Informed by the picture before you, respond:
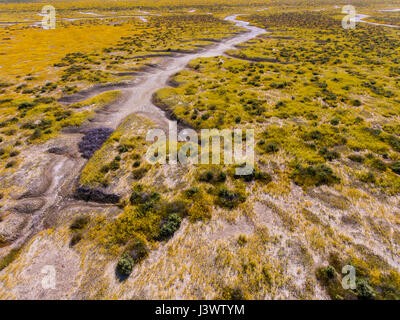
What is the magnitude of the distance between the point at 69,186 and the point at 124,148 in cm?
1018

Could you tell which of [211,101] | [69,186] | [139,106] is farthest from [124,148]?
[211,101]

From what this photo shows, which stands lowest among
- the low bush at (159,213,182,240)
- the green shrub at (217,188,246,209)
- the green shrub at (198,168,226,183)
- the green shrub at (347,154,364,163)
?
the low bush at (159,213,182,240)

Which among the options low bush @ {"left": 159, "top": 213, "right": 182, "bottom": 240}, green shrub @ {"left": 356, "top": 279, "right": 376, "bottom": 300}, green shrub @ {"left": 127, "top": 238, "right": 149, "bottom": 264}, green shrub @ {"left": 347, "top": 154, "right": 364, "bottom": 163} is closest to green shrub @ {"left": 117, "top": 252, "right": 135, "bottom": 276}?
green shrub @ {"left": 127, "top": 238, "right": 149, "bottom": 264}

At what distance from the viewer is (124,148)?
32500 mm

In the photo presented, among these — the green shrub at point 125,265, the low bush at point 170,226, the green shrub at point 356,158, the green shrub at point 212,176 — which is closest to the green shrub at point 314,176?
the green shrub at point 356,158

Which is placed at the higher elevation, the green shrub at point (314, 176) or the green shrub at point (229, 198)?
the green shrub at point (314, 176)

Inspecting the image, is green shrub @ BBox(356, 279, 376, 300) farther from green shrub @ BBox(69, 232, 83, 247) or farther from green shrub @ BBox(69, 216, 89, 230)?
green shrub @ BBox(69, 216, 89, 230)

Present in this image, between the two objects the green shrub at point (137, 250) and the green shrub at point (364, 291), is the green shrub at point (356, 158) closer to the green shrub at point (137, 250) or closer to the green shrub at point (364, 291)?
the green shrub at point (364, 291)

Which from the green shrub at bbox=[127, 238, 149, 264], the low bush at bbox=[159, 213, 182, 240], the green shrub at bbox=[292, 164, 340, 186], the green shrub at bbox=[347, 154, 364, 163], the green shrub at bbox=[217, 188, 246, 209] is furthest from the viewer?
the green shrub at bbox=[347, 154, 364, 163]

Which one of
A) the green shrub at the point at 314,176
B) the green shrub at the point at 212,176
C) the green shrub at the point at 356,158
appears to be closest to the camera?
the green shrub at the point at 314,176

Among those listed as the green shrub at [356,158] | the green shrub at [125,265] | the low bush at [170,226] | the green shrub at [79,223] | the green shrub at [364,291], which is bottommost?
the green shrub at [125,265]

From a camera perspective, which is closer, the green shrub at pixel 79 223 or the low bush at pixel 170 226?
the low bush at pixel 170 226

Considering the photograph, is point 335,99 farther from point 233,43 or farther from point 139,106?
point 233,43

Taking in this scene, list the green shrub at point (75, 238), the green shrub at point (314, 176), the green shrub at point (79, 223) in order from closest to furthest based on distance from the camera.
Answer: the green shrub at point (75, 238), the green shrub at point (79, 223), the green shrub at point (314, 176)
